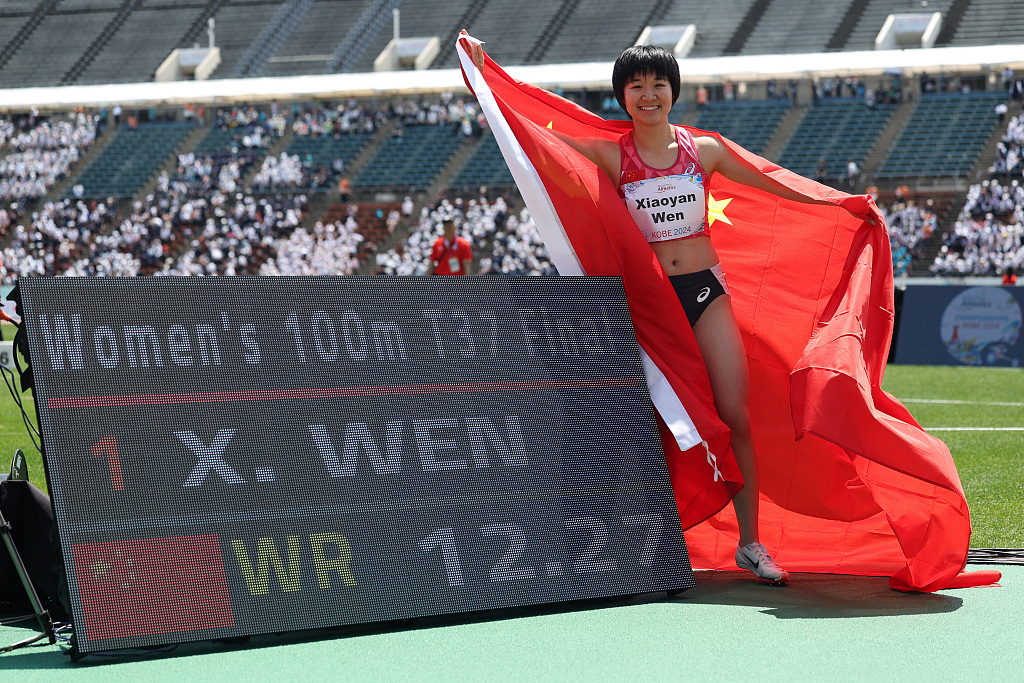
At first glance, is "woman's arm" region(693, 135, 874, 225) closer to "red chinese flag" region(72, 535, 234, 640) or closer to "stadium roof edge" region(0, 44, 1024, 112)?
"red chinese flag" region(72, 535, 234, 640)

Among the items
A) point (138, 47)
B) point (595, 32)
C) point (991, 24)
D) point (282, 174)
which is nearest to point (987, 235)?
point (991, 24)

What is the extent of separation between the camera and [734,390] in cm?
411

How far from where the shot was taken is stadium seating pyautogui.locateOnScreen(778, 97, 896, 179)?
30703 mm

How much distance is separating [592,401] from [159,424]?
1.45 m

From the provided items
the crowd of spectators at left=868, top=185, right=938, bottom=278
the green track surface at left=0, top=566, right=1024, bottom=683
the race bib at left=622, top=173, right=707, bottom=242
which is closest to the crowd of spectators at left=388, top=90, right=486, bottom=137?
the crowd of spectators at left=868, top=185, right=938, bottom=278

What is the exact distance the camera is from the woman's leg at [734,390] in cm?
411

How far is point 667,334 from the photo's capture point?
13.5ft

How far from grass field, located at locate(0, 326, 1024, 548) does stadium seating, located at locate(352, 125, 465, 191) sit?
2125 cm

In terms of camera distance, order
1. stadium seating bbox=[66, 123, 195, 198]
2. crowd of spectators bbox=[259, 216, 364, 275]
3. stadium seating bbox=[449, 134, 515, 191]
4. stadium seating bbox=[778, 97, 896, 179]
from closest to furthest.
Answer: stadium seating bbox=[778, 97, 896, 179], crowd of spectators bbox=[259, 216, 364, 275], stadium seating bbox=[449, 134, 515, 191], stadium seating bbox=[66, 123, 195, 198]

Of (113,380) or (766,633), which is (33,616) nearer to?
(113,380)

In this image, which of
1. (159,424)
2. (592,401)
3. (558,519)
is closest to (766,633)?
(558,519)

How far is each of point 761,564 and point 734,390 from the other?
63 centimetres

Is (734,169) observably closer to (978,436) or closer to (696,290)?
(696,290)

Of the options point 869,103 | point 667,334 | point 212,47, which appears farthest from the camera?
point 212,47
